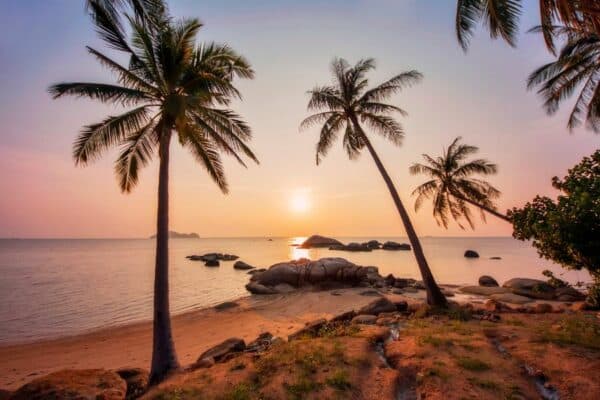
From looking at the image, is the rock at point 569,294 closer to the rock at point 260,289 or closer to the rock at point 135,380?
the rock at point 260,289

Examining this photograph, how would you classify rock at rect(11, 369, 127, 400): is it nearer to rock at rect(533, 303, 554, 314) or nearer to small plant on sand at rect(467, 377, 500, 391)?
small plant on sand at rect(467, 377, 500, 391)

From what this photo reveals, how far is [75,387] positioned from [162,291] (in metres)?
2.94

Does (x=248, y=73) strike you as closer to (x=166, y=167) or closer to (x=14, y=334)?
(x=166, y=167)

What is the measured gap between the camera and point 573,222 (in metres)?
6.46

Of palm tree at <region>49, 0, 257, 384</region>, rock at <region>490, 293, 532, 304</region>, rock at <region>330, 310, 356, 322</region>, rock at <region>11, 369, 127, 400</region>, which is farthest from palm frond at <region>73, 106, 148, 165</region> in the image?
rock at <region>490, 293, 532, 304</region>

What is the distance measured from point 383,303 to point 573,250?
8.90 m

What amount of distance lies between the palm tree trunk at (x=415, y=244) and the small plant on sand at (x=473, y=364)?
7210 millimetres

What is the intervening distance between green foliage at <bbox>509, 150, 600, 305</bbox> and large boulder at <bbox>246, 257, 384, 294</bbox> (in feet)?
61.8

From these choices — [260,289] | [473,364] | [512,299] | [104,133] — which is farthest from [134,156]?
[512,299]

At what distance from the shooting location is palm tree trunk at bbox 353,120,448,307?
13.9m

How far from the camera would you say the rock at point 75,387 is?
6.25m

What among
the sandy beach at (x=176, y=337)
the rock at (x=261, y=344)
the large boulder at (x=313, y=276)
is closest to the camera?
the rock at (x=261, y=344)

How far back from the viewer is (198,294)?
86.8 feet

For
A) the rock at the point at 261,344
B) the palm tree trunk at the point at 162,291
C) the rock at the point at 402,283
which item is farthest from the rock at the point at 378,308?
the rock at the point at 402,283
